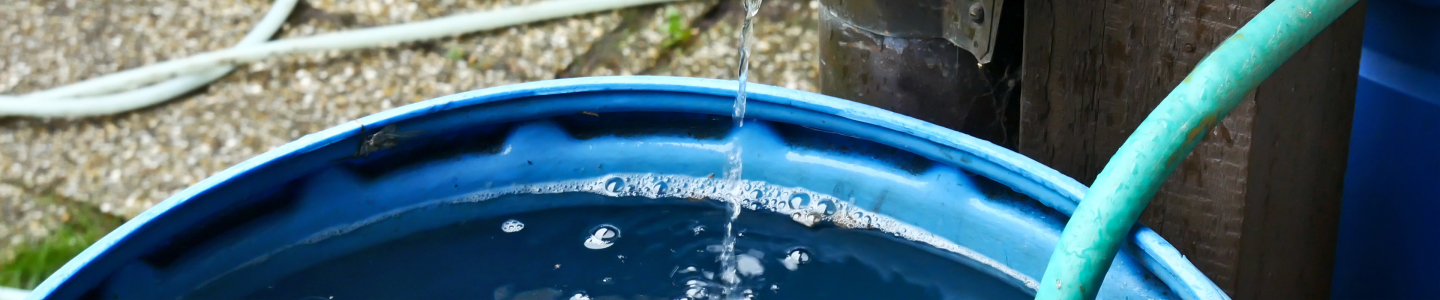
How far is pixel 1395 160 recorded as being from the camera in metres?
1.22

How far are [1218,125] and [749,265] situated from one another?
0.58 meters

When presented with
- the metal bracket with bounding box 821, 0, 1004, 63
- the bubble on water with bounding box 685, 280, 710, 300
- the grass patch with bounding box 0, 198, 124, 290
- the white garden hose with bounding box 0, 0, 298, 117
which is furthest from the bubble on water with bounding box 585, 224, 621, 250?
the white garden hose with bounding box 0, 0, 298, 117

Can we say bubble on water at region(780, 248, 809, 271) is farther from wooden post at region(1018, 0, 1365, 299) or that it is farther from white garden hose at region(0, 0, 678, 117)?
white garden hose at region(0, 0, 678, 117)

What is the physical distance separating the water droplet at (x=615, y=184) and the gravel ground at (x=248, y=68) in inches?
43.3

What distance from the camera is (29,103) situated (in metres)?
2.46

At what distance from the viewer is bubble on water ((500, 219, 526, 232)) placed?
1.39 metres

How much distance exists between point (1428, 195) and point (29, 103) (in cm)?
276

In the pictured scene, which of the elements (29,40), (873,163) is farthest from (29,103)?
(873,163)

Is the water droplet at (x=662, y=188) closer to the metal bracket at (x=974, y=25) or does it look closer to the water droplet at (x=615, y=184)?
the water droplet at (x=615, y=184)

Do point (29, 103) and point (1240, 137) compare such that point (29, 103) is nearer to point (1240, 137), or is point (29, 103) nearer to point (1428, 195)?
point (1240, 137)

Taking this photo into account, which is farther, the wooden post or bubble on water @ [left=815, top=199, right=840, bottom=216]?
bubble on water @ [left=815, top=199, right=840, bottom=216]

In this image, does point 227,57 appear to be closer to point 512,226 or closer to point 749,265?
point 512,226

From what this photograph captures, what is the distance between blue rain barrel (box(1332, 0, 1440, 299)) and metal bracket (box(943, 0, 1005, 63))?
416mm

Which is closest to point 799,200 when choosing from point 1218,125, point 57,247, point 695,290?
point 695,290
